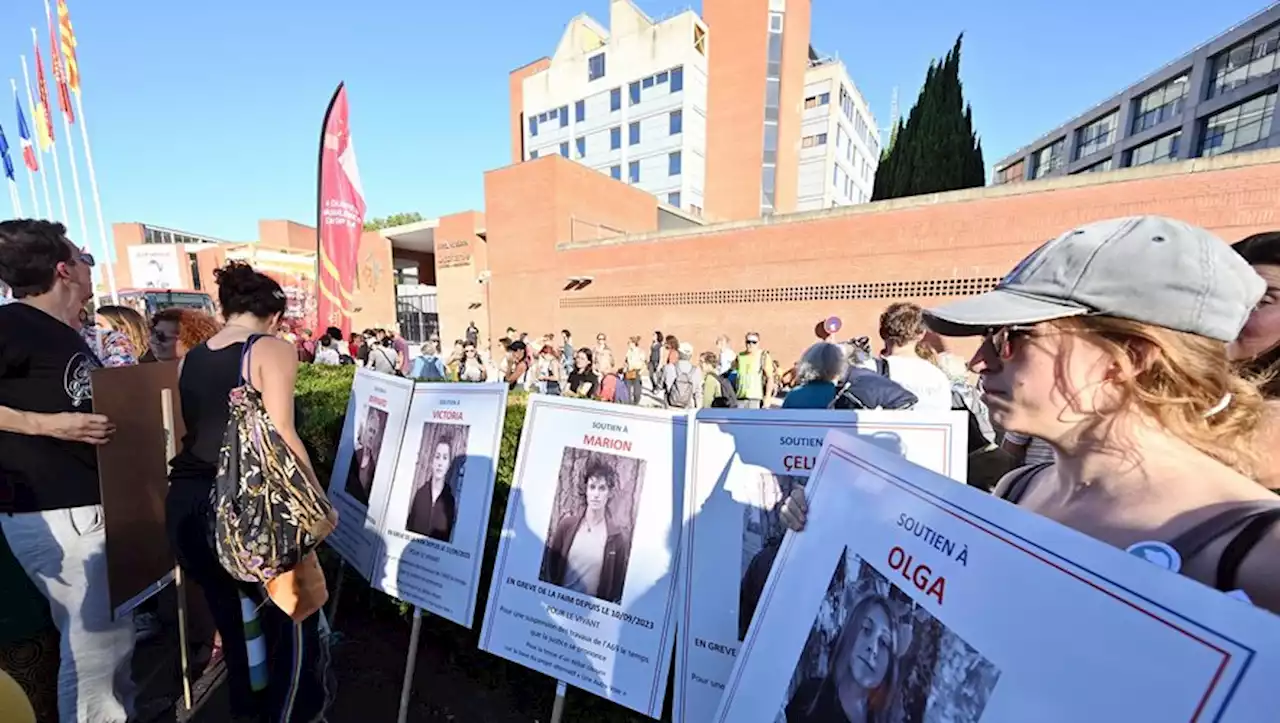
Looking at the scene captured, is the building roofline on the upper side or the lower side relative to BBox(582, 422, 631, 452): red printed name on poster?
upper

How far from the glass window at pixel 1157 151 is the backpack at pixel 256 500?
166 feet

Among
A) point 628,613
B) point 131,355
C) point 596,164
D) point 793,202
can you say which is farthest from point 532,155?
point 628,613

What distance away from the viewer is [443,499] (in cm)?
231

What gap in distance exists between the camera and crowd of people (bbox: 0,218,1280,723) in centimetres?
76

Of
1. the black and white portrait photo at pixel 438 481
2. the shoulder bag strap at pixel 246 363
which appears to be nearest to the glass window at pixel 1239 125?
the black and white portrait photo at pixel 438 481

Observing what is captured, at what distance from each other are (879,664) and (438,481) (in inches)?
81.2

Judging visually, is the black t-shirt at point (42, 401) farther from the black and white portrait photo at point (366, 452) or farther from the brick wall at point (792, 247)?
the brick wall at point (792, 247)

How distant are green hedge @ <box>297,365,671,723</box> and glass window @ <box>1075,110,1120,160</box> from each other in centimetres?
5943

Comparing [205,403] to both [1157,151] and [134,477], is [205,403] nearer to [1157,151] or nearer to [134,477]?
[134,477]

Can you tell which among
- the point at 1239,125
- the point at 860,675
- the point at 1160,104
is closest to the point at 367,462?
the point at 860,675

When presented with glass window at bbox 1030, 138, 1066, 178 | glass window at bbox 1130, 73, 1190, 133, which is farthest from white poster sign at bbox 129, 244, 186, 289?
glass window at bbox 1030, 138, 1066, 178

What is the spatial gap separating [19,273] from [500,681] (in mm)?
2862

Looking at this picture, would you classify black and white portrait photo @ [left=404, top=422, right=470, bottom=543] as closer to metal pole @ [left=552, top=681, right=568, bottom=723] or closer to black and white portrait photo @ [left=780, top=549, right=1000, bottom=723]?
metal pole @ [left=552, top=681, right=568, bottom=723]

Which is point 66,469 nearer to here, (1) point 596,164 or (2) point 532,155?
(1) point 596,164
